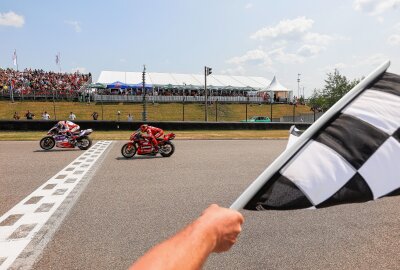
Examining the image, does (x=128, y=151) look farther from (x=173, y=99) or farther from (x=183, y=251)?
(x=173, y=99)

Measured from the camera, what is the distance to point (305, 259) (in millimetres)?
3609

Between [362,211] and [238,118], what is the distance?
121 ft

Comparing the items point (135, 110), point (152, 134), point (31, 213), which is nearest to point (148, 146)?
point (152, 134)

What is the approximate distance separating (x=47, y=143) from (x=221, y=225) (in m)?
13.3

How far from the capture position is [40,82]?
173 feet

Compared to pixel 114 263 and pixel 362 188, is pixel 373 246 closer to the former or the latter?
pixel 114 263

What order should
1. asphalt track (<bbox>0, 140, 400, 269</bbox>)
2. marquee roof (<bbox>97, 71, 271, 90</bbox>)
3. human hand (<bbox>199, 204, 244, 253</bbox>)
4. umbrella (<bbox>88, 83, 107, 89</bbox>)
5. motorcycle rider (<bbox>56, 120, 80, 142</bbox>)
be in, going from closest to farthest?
1. human hand (<bbox>199, 204, 244, 253</bbox>)
2. asphalt track (<bbox>0, 140, 400, 269</bbox>)
3. motorcycle rider (<bbox>56, 120, 80, 142</bbox>)
4. umbrella (<bbox>88, 83, 107, 89</bbox>)
5. marquee roof (<bbox>97, 71, 271, 90</bbox>)

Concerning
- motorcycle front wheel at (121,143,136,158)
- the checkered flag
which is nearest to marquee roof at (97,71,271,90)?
motorcycle front wheel at (121,143,136,158)

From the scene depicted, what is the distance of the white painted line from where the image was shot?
13.2 ft

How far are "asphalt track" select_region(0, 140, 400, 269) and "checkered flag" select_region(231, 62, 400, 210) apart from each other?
7.80 ft

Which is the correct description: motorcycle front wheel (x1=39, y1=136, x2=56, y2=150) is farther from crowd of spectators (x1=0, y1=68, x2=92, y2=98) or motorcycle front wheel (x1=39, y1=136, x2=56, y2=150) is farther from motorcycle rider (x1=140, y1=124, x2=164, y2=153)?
crowd of spectators (x1=0, y1=68, x2=92, y2=98)

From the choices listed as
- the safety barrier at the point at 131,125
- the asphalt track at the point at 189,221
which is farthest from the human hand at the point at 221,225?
the safety barrier at the point at 131,125

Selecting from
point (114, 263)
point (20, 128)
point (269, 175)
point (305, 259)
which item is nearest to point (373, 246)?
point (305, 259)

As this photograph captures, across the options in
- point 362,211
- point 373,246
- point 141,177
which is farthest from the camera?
point 141,177
